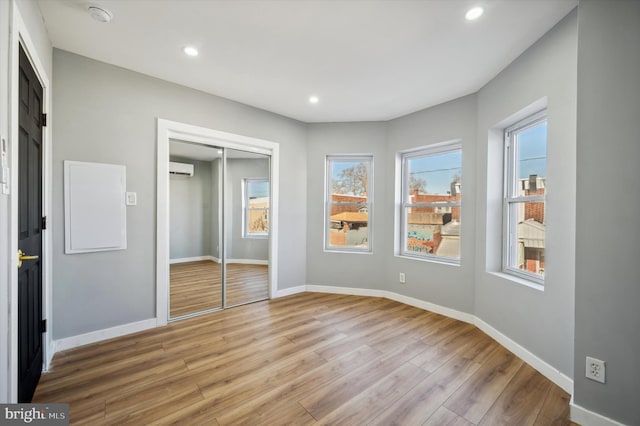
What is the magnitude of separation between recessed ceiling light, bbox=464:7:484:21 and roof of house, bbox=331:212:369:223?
278 centimetres

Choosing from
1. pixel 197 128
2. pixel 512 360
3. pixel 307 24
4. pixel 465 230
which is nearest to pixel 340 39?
pixel 307 24

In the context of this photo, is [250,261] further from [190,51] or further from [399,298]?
[190,51]

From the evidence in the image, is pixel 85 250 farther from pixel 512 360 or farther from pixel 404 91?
pixel 512 360

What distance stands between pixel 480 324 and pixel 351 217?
2201mm

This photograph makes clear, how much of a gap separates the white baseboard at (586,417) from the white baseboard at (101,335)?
11.8ft

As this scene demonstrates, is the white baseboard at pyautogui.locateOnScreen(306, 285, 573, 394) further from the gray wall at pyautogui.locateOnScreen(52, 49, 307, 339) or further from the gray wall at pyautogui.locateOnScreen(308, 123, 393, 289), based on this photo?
the gray wall at pyautogui.locateOnScreen(52, 49, 307, 339)

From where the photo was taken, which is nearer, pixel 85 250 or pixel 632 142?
pixel 632 142

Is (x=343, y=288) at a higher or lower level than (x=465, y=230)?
lower

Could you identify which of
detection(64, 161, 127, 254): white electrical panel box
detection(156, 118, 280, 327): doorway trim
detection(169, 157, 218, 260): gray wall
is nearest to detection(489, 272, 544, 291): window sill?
detection(169, 157, 218, 260): gray wall

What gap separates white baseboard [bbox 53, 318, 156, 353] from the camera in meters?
2.44

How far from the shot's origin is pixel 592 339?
162cm

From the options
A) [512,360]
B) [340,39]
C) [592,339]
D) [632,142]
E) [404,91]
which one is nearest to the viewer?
[632,142]

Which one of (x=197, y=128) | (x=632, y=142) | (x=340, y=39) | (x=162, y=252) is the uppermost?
(x=340, y=39)

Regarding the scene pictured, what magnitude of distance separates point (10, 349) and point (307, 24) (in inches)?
104
